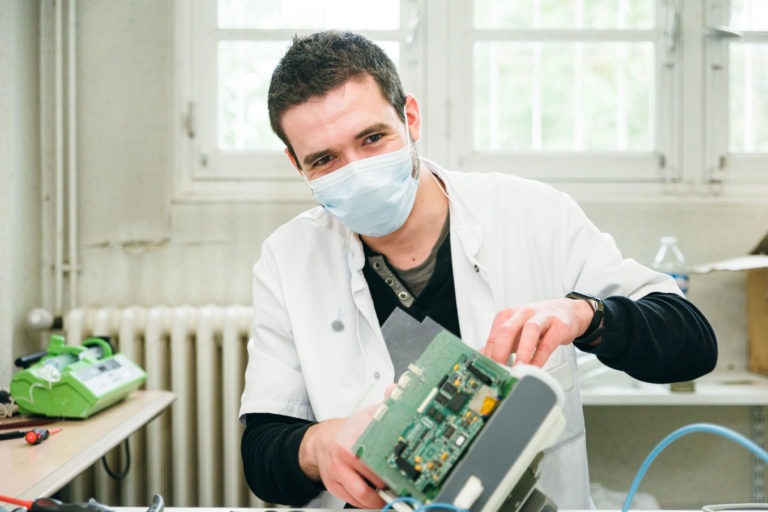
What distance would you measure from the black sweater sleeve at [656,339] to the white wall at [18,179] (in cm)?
178

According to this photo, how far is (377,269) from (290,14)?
1312mm

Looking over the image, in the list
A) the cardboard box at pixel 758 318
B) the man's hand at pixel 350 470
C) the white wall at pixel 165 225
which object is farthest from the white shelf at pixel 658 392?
the man's hand at pixel 350 470

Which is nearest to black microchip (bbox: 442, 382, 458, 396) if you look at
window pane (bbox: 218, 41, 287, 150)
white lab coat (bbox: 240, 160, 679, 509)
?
white lab coat (bbox: 240, 160, 679, 509)

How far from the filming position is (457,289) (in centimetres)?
122

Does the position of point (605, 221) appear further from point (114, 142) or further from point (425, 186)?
point (114, 142)

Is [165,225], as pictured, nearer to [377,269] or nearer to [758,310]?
[377,269]

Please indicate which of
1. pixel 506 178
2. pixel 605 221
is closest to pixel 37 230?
pixel 506 178

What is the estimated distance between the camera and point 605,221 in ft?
7.13

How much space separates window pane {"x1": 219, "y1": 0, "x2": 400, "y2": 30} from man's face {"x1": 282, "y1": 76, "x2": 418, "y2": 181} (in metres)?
1.16

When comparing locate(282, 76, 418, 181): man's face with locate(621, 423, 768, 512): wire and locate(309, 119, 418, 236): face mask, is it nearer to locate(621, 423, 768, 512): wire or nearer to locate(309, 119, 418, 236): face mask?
locate(309, 119, 418, 236): face mask

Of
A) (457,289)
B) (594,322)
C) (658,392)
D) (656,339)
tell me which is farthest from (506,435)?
(658,392)

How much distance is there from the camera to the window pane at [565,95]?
2.22m

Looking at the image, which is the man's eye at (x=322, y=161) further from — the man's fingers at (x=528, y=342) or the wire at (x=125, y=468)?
the wire at (x=125, y=468)

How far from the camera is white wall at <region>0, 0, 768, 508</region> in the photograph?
215cm
